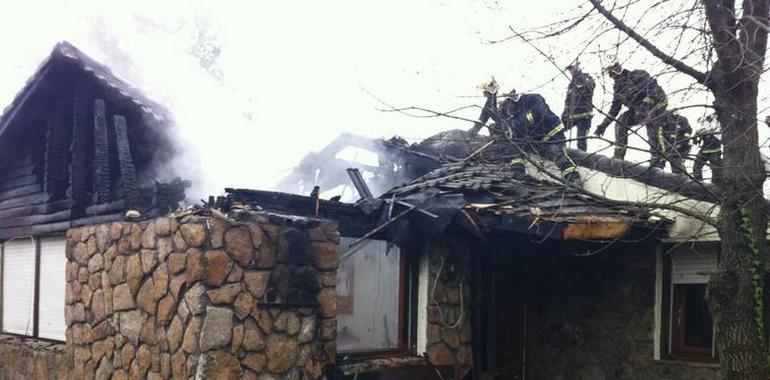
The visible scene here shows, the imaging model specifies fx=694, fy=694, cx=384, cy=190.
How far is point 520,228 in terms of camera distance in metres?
6.99

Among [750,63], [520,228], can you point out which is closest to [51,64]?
[520,228]

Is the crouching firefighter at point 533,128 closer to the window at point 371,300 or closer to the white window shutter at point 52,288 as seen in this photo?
the window at point 371,300

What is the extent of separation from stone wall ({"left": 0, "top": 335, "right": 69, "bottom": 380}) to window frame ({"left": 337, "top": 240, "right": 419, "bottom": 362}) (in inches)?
147

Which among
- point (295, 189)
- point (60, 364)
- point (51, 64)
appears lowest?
point (60, 364)

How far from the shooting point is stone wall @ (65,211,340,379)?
18.7 feet

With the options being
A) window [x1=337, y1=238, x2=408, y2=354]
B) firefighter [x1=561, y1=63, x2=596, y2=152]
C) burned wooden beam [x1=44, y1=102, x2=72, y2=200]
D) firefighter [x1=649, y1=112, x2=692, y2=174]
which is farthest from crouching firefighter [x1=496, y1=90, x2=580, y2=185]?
burned wooden beam [x1=44, y1=102, x2=72, y2=200]

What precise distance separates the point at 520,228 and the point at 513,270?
2.34 m

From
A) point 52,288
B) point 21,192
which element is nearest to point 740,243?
point 52,288

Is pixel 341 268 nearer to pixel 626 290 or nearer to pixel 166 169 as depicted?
pixel 166 169

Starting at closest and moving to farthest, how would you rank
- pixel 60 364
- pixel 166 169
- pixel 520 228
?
pixel 520 228 < pixel 60 364 < pixel 166 169

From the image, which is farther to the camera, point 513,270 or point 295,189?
point 295,189

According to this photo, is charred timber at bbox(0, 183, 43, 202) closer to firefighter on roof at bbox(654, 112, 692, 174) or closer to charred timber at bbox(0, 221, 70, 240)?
charred timber at bbox(0, 221, 70, 240)

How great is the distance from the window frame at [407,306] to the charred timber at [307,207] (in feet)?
2.65

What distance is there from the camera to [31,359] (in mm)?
8570
